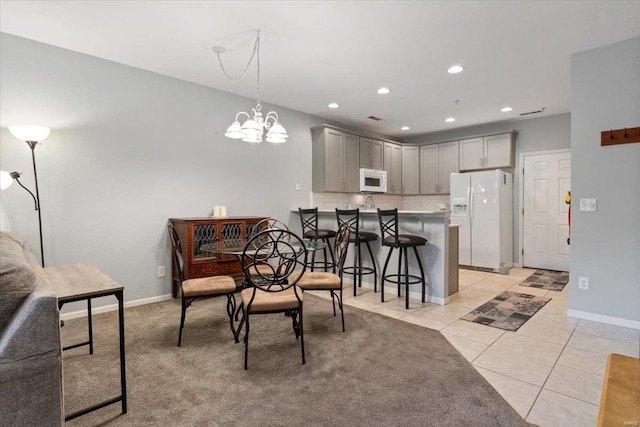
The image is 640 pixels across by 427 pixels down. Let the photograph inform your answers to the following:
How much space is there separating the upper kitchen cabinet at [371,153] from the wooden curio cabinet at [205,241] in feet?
9.25

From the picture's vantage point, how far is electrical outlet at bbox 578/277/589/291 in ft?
10.2

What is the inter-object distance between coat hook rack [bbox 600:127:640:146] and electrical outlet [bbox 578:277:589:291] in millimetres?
1273

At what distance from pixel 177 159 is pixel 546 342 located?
4073 mm

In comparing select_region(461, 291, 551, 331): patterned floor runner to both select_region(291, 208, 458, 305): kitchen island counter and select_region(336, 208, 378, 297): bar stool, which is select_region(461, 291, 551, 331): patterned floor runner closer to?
select_region(291, 208, 458, 305): kitchen island counter

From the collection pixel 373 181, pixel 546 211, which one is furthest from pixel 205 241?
pixel 546 211

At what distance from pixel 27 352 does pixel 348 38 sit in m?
3.00

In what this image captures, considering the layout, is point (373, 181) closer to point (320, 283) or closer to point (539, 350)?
point (320, 283)

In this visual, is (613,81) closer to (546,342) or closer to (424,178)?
(546,342)

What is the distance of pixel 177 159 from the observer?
3863mm

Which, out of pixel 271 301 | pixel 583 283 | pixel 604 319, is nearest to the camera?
pixel 271 301

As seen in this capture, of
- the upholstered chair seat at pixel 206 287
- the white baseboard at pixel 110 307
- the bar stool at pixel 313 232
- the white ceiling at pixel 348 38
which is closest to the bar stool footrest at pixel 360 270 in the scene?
the bar stool at pixel 313 232

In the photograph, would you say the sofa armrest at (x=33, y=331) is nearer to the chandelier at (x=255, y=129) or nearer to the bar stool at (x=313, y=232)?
the chandelier at (x=255, y=129)

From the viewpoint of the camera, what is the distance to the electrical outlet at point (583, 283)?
3.12 m

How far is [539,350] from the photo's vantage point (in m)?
2.45
